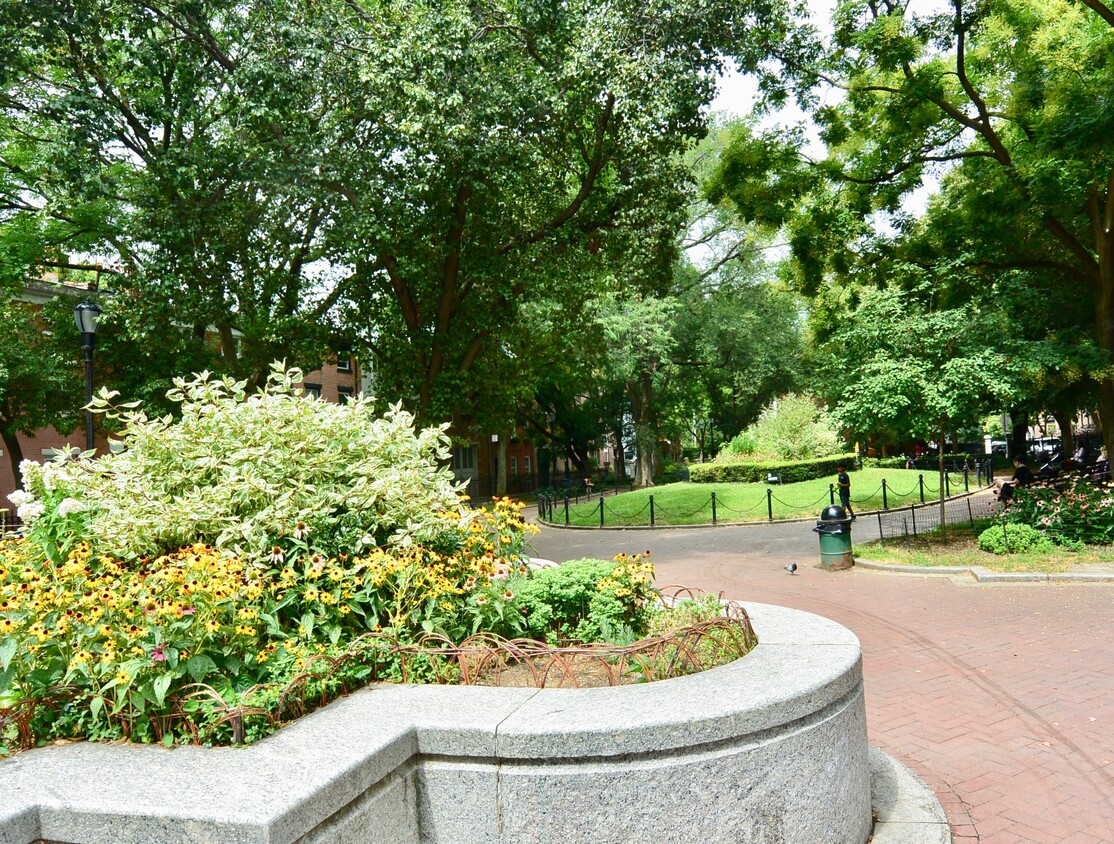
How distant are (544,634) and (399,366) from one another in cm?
1460

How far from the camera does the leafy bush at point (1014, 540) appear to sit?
40.9 feet

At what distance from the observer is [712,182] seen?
676 inches

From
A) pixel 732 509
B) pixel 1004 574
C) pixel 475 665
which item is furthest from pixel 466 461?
pixel 475 665

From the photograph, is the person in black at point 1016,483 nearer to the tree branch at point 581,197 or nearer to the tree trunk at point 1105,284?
the tree trunk at point 1105,284

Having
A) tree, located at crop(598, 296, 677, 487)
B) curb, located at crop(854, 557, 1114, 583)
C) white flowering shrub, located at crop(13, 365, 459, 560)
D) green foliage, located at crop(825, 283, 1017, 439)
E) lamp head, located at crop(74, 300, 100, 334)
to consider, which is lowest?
curb, located at crop(854, 557, 1114, 583)

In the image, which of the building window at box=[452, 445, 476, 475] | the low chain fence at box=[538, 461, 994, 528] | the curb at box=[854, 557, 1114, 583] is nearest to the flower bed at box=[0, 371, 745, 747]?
the curb at box=[854, 557, 1114, 583]

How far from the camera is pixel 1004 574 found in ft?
36.4

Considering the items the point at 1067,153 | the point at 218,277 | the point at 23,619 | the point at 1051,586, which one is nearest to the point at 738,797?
the point at 23,619

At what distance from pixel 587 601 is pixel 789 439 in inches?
1107

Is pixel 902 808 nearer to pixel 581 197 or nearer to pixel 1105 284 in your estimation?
pixel 1105 284

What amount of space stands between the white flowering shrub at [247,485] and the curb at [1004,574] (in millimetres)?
9192

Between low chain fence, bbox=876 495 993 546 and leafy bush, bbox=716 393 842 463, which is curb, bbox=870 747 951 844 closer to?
low chain fence, bbox=876 495 993 546

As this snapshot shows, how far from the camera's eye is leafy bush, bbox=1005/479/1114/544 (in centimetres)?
1234

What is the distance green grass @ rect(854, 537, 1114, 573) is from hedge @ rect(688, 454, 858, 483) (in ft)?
46.3
